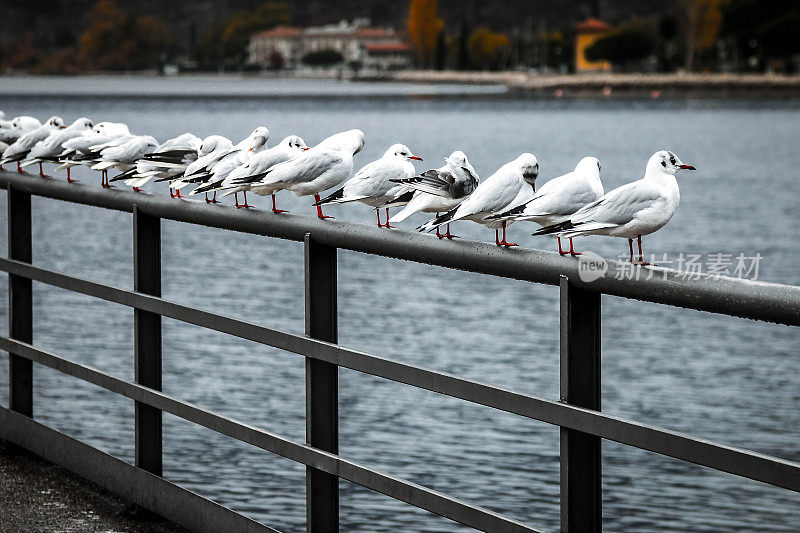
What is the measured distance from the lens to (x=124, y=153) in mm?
6473

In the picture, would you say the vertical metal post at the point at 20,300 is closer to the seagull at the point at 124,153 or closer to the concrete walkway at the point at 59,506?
the concrete walkway at the point at 59,506

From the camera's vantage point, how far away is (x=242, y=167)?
5691 mm

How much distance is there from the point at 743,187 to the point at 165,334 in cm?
4964

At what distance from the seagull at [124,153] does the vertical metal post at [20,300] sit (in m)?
0.52

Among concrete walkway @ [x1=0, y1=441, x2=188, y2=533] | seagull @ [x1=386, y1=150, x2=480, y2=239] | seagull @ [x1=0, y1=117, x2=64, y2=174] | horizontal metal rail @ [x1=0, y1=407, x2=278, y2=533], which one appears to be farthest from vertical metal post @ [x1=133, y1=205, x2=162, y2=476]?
seagull @ [x1=0, y1=117, x2=64, y2=174]

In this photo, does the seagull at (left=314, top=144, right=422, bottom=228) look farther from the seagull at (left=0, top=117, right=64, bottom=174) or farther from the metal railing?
the seagull at (left=0, top=117, right=64, bottom=174)

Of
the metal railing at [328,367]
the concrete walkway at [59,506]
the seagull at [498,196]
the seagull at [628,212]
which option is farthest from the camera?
the concrete walkway at [59,506]

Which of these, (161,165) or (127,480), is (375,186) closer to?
(161,165)

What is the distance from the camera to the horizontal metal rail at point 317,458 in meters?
3.67

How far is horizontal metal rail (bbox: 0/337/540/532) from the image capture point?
3.67 metres

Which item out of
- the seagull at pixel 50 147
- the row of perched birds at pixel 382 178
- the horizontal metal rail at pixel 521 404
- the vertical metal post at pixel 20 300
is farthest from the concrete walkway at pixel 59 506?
the seagull at pixel 50 147

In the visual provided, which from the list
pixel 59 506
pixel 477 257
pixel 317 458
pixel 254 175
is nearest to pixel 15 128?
pixel 254 175

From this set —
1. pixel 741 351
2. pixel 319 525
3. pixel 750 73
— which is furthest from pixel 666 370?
pixel 750 73

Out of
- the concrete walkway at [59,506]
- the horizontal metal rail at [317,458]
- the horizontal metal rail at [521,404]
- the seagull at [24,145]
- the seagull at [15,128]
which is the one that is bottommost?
the concrete walkway at [59,506]
